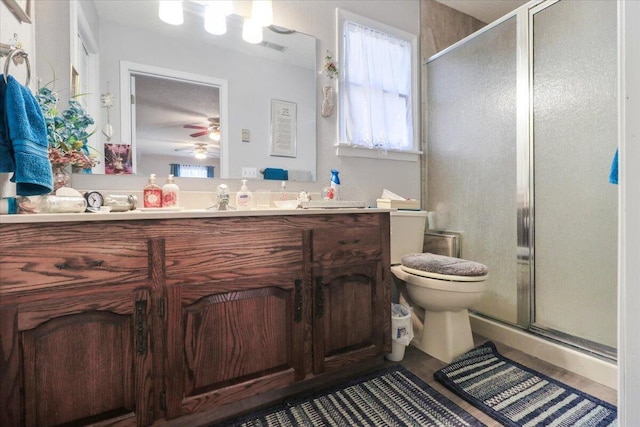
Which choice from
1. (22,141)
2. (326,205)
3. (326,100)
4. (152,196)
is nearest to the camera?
(22,141)

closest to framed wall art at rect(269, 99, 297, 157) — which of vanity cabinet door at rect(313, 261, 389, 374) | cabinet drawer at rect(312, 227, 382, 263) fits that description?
cabinet drawer at rect(312, 227, 382, 263)

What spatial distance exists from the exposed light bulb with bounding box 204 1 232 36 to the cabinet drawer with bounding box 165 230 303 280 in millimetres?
1191

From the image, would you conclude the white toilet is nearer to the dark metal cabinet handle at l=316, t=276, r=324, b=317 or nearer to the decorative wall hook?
the dark metal cabinet handle at l=316, t=276, r=324, b=317

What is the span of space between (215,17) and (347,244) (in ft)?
4.53

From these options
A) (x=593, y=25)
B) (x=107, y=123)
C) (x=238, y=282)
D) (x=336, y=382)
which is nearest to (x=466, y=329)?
(x=336, y=382)

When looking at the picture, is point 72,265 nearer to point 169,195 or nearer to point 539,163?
point 169,195

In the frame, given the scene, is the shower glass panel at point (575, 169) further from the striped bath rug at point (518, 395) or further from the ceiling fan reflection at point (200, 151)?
the ceiling fan reflection at point (200, 151)

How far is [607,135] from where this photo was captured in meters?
1.47

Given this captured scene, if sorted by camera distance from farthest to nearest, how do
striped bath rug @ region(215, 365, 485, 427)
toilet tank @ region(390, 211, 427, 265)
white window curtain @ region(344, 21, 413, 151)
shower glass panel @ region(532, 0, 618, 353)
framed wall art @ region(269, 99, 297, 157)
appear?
white window curtain @ region(344, 21, 413, 151) → toilet tank @ region(390, 211, 427, 265) → framed wall art @ region(269, 99, 297, 157) → shower glass panel @ region(532, 0, 618, 353) → striped bath rug @ region(215, 365, 485, 427)

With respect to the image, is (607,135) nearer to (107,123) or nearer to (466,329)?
(466,329)

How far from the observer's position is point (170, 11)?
5.17ft

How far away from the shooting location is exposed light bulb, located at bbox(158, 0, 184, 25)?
1.57 metres

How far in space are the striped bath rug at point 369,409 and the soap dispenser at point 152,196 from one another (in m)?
0.97

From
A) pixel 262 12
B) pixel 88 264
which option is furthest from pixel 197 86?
pixel 88 264
